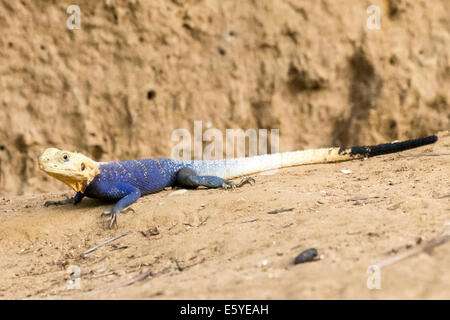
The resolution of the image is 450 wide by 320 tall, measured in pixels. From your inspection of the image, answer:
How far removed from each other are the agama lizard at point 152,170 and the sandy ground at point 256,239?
19 centimetres

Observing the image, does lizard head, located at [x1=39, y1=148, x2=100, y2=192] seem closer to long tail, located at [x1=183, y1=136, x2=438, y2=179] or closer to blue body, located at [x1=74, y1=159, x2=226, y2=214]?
blue body, located at [x1=74, y1=159, x2=226, y2=214]

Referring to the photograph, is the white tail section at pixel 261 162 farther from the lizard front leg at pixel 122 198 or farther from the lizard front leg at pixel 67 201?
the lizard front leg at pixel 67 201

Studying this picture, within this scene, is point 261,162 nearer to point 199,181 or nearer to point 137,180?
point 199,181

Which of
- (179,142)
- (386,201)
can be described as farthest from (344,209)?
(179,142)

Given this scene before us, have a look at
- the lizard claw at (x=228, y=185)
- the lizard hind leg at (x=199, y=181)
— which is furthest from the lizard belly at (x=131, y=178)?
the lizard claw at (x=228, y=185)

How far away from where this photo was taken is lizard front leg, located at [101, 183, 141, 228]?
483 centimetres

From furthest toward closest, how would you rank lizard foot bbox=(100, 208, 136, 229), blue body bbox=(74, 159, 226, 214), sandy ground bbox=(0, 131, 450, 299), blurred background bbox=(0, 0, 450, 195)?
blurred background bbox=(0, 0, 450, 195)
blue body bbox=(74, 159, 226, 214)
lizard foot bbox=(100, 208, 136, 229)
sandy ground bbox=(0, 131, 450, 299)

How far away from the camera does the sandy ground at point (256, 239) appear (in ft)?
8.58

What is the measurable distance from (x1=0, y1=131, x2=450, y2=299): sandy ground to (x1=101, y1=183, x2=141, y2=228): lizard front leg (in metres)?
0.09

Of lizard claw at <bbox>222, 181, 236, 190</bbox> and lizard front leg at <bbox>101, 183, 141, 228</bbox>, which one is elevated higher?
lizard claw at <bbox>222, 181, 236, 190</bbox>

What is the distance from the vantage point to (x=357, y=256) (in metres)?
2.88

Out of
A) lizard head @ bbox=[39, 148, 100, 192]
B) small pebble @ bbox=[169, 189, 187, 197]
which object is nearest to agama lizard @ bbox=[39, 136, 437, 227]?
lizard head @ bbox=[39, 148, 100, 192]

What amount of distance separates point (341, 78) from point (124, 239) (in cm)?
617

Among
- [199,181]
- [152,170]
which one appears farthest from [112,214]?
[199,181]
